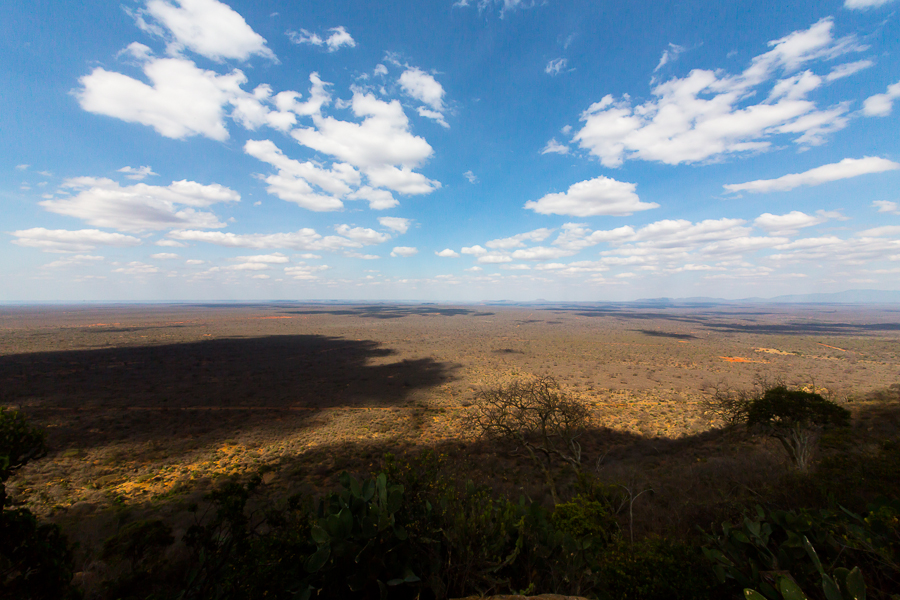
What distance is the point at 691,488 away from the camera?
10.6 meters

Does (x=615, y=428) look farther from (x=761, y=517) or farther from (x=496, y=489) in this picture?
(x=761, y=517)

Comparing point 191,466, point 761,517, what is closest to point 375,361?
point 191,466

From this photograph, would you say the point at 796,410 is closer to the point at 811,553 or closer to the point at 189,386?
the point at 811,553

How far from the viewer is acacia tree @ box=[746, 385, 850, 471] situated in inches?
460

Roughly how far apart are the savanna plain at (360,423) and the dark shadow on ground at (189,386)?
0.67ft

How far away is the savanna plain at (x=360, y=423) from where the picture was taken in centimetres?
1073

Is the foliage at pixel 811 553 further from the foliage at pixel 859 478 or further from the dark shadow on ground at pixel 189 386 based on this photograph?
the dark shadow on ground at pixel 189 386

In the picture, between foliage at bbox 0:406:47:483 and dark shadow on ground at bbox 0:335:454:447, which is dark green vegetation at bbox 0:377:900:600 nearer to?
foliage at bbox 0:406:47:483

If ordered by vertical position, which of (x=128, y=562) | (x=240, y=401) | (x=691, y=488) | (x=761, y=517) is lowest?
(x=240, y=401)

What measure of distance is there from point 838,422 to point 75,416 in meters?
41.7

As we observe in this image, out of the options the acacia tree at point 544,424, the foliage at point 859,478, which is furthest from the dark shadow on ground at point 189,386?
the foliage at point 859,478

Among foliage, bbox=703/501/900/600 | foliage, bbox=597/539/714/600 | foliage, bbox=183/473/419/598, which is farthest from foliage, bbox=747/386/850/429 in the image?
foliage, bbox=183/473/419/598

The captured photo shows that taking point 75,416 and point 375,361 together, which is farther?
point 375,361

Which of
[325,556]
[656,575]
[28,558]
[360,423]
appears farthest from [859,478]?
[360,423]
